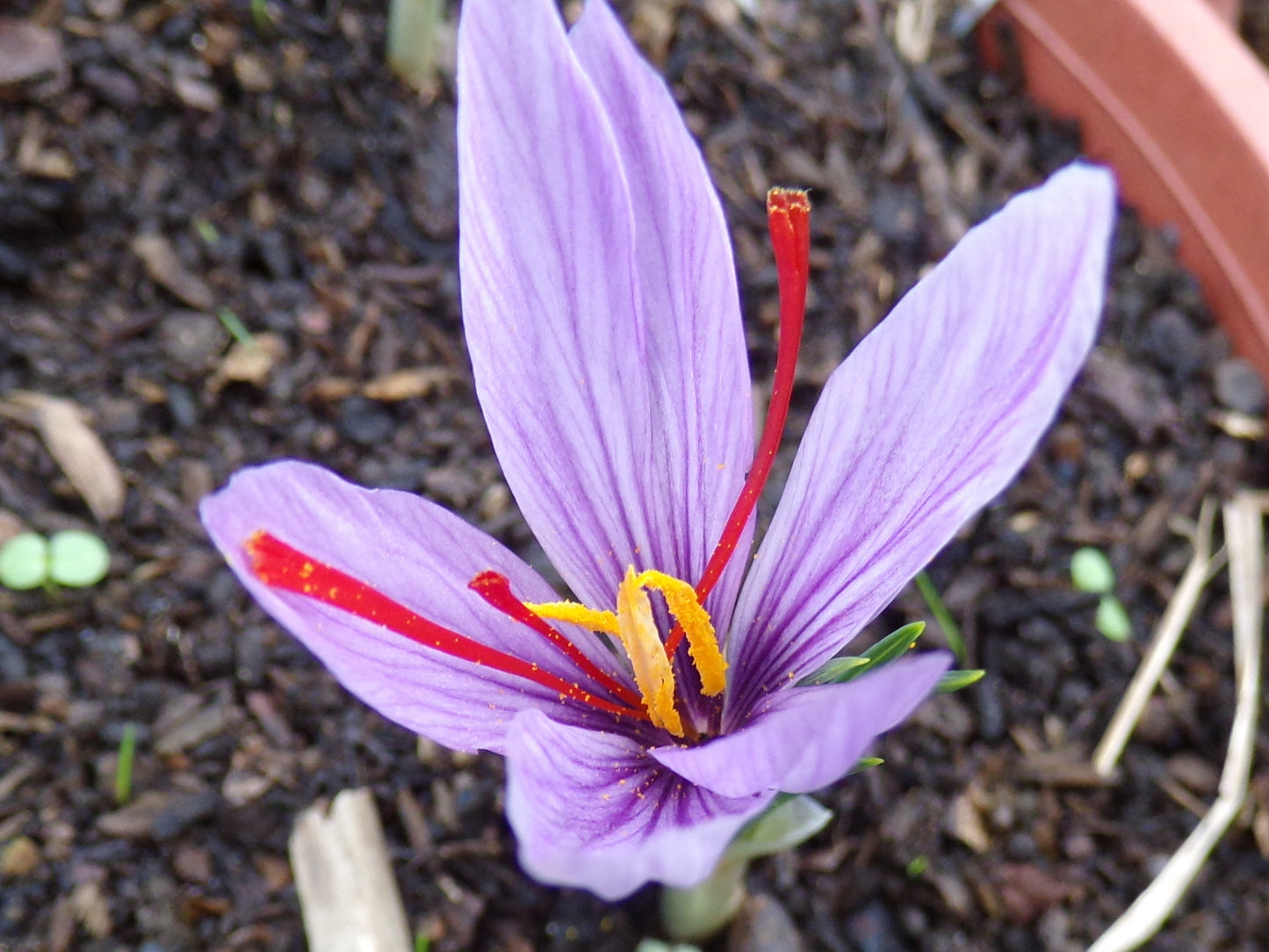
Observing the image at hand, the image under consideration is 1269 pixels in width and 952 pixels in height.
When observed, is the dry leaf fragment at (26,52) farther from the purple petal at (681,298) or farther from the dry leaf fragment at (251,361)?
the purple petal at (681,298)

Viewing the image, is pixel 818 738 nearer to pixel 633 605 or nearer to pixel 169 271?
pixel 633 605

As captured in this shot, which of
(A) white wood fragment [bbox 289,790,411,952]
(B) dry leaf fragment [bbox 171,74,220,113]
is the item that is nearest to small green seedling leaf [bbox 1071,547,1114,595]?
(A) white wood fragment [bbox 289,790,411,952]

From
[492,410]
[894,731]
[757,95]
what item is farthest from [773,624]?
[757,95]

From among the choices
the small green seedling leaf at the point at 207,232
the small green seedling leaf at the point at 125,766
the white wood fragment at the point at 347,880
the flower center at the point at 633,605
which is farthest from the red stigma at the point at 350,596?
the small green seedling leaf at the point at 207,232

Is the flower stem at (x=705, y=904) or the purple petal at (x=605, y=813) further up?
the purple petal at (x=605, y=813)

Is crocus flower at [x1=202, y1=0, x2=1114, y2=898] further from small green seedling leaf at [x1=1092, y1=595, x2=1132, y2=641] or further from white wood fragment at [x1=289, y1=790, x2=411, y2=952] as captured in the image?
small green seedling leaf at [x1=1092, y1=595, x2=1132, y2=641]

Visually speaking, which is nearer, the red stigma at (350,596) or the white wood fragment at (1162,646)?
the red stigma at (350,596)

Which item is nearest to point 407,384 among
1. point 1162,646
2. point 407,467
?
point 407,467
